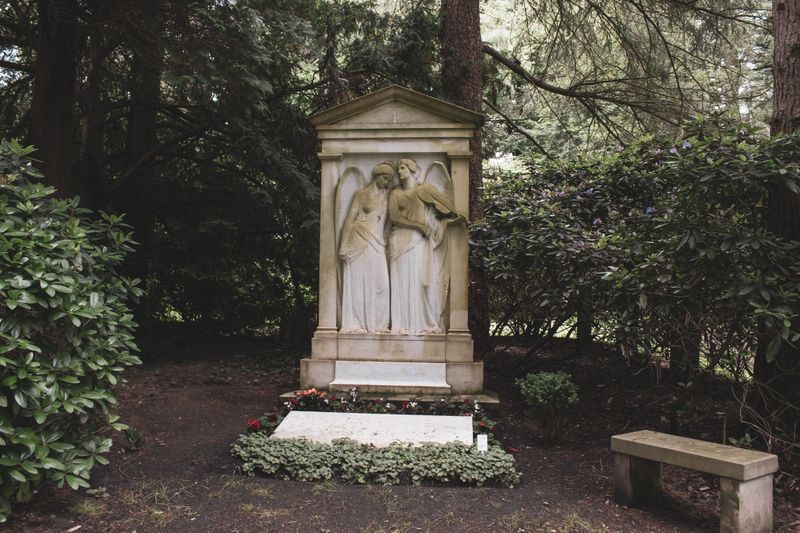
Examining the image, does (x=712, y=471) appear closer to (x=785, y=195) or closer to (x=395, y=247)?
(x=785, y=195)

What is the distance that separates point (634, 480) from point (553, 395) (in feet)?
4.41

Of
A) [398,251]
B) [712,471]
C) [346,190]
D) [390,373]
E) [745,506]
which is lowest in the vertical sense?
[745,506]

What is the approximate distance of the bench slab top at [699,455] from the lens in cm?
326

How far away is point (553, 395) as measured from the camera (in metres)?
5.15

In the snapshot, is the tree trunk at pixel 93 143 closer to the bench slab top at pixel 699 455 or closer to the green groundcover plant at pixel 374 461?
the green groundcover plant at pixel 374 461

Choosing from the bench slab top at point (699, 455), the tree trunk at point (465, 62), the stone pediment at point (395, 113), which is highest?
the tree trunk at point (465, 62)

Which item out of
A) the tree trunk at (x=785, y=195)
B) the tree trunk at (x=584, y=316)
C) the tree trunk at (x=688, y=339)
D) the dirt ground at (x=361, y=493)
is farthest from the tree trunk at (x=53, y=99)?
the tree trunk at (x=785, y=195)

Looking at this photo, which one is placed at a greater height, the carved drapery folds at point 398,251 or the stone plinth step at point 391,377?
the carved drapery folds at point 398,251

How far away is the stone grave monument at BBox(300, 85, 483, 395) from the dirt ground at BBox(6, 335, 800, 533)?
39.6 inches

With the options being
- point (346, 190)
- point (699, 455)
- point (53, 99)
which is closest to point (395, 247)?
point (346, 190)

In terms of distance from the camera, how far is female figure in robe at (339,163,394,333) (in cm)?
623

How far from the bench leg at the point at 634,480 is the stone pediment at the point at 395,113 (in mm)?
3764

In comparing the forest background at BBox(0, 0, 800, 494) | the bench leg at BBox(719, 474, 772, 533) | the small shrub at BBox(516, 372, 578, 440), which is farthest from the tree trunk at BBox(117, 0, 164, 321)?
the bench leg at BBox(719, 474, 772, 533)

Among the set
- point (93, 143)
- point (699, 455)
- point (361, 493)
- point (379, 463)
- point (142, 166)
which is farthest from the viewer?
point (142, 166)
